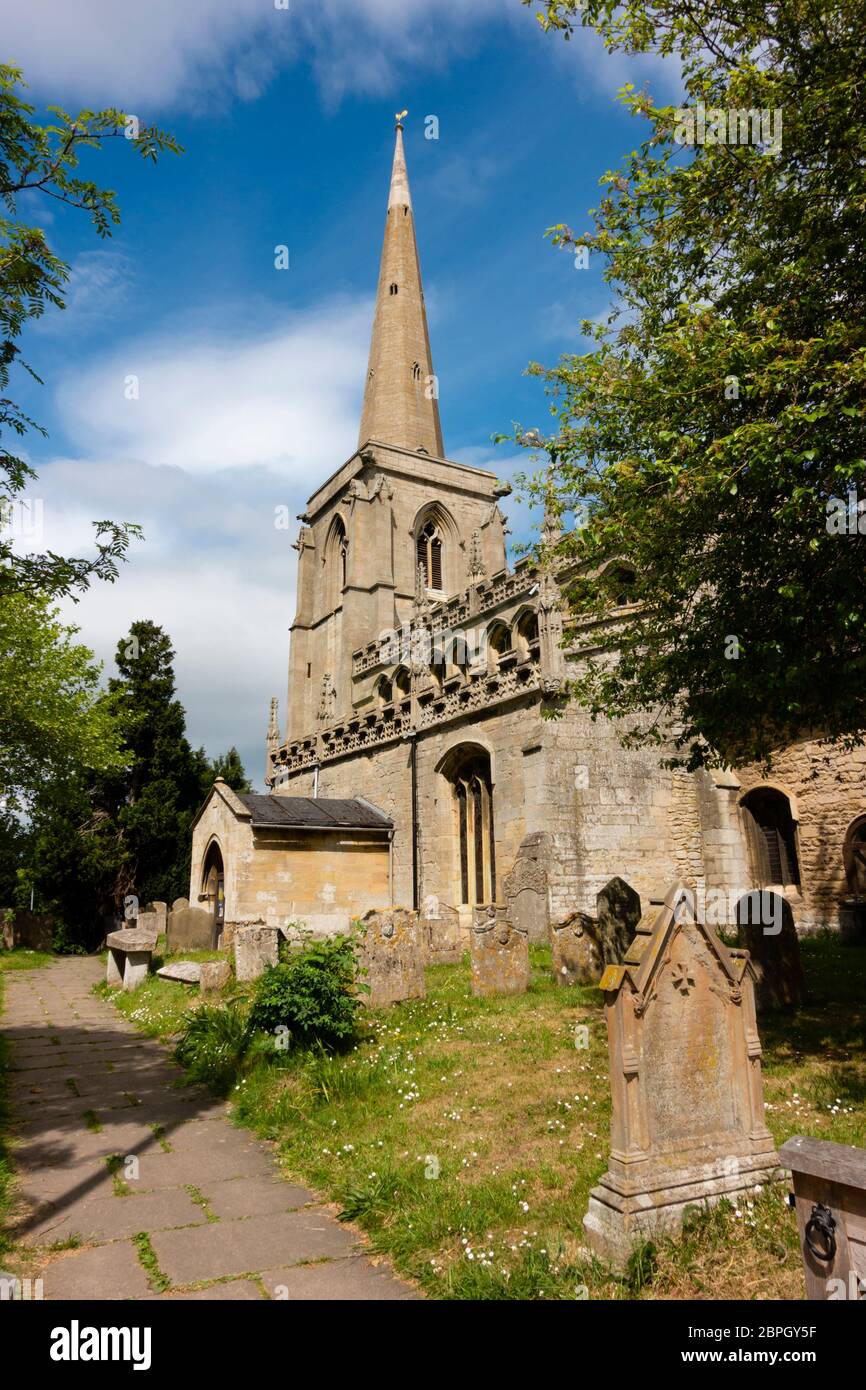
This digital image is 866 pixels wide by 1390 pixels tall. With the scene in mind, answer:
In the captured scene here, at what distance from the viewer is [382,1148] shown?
580cm

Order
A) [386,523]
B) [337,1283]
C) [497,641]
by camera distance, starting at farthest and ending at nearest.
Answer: [386,523] → [497,641] → [337,1283]

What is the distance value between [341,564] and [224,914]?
22.7m

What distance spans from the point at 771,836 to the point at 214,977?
12.0 meters

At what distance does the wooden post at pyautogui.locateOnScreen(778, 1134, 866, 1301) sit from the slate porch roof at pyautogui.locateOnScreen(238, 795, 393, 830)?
16.2 metres

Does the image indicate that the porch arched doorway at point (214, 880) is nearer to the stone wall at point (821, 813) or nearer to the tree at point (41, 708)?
the tree at point (41, 708)

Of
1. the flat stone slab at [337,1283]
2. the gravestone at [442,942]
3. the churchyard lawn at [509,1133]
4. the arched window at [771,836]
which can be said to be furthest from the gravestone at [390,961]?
the arched window at [771,836]

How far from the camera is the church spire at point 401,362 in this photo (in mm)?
38875

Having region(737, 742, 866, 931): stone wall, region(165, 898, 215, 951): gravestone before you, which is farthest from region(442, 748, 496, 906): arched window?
region(737, 742, 866, 931): stone wall

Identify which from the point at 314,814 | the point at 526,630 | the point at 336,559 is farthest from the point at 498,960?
the point at 336,559

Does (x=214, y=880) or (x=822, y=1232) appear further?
(x=214, y=880)

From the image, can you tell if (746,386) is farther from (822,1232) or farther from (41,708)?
(41,708)

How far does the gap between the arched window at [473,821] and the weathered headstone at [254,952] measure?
24.2 ft

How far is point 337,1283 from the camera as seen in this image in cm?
407
